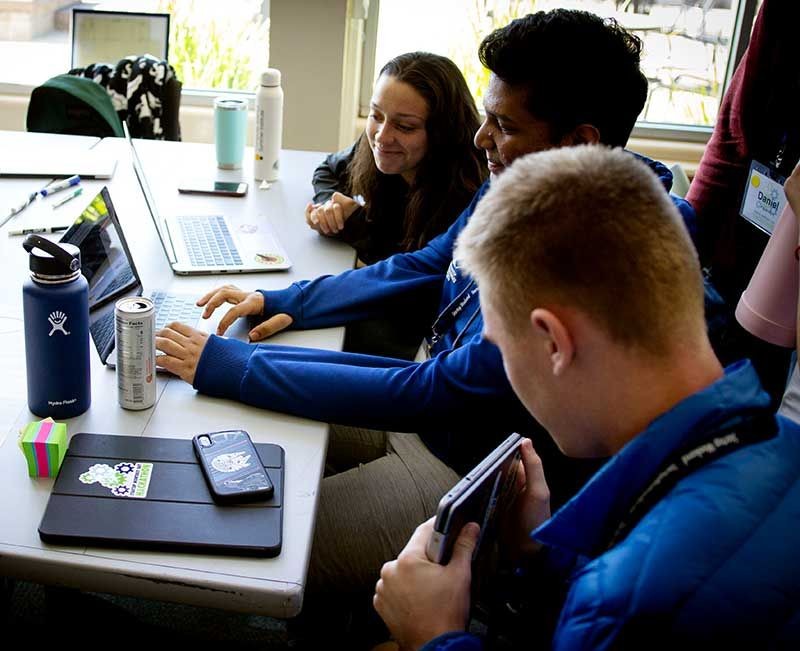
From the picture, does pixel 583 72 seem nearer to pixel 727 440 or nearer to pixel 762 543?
pixel 727 440

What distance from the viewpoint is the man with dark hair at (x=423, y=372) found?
141cm

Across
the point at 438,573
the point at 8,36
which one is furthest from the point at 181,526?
the point at 8,36

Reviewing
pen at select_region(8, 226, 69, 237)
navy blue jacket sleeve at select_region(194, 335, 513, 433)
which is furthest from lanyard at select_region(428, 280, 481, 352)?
pen at select_region(8, 226, 69, 237)

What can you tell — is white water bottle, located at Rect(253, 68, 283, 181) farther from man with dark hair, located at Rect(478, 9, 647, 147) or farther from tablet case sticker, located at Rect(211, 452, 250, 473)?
tablet case sticker, located at Rect(211, 452, 250, 473)

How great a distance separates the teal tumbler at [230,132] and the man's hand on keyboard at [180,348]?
119 centimetres

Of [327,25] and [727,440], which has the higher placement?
[327,25]

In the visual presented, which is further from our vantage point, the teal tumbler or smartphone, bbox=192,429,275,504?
the teal tumbler

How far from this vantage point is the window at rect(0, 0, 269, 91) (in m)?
3.83

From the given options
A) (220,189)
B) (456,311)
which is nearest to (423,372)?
(456,311)

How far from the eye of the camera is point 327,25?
3.47m

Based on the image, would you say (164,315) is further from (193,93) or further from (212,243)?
(193,93)

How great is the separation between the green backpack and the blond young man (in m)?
2.15

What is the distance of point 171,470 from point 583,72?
91 cm

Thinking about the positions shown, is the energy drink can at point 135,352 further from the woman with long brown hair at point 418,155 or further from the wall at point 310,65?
the wall at point 310,65
